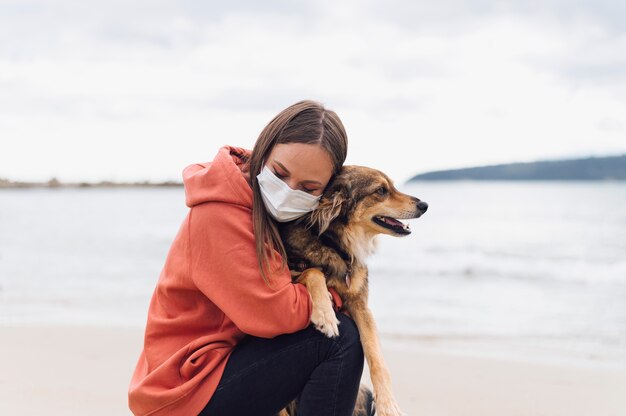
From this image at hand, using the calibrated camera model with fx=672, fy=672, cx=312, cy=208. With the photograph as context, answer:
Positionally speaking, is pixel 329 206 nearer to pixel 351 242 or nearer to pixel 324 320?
pixel 351 242

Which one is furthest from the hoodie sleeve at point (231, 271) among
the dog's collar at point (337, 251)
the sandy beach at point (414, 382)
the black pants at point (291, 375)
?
the sandy beach at point (414, 382)

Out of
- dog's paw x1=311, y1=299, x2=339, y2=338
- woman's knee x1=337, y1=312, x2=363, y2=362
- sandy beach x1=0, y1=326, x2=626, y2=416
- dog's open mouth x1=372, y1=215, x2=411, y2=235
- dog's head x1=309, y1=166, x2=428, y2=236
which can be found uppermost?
dog's head x1=309, y1=166, x2=428, y2=236

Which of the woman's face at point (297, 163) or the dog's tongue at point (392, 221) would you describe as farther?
the dog's tongue at point (392, 221)

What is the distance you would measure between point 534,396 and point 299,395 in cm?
253

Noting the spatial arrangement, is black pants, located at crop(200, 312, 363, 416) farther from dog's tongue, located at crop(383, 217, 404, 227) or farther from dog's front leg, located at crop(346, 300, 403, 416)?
dog's tongue, located at crop(383, 217, 404, 227)

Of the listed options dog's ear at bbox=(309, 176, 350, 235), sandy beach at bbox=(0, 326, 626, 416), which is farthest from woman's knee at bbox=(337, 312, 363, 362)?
sandy beach at bbox=(0, 326, 626, 416)

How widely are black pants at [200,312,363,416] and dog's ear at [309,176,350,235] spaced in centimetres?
45

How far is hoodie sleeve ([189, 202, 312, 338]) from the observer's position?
232 cm

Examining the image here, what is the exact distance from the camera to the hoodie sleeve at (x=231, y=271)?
7.61ft

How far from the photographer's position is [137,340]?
19.9ft

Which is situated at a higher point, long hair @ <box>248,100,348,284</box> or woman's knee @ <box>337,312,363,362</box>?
long hair @ <box>248,100,348,284</box>

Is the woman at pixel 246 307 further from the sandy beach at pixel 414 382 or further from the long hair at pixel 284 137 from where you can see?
the sandy beach at pixel 414 382

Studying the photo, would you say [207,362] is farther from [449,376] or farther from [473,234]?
[473,234]

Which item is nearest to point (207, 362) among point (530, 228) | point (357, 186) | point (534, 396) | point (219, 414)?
point (219, 414)
